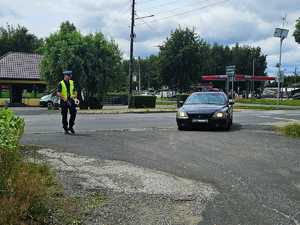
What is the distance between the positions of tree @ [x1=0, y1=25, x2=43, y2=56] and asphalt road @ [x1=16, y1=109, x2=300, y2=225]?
7549 cm

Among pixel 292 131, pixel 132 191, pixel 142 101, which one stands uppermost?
pixel 142 101

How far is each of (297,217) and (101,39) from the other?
31332 millimetres

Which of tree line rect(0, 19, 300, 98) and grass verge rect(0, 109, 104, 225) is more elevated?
tree line rect(0, 19, 300, 98)

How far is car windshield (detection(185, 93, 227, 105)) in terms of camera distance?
1583 centimetres

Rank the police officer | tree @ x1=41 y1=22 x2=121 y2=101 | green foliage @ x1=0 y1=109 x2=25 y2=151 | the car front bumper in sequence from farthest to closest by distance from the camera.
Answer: tree @ x1=41 y1=22 x2=121 y2=101 → the car front bumper → the police officer → green foliage @ x1=0 y1=109 x2=25 y2=151

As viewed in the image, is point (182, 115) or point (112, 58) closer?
point (182, 115)

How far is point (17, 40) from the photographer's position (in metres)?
85.2

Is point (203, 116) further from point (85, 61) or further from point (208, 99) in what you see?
point (85, 61)

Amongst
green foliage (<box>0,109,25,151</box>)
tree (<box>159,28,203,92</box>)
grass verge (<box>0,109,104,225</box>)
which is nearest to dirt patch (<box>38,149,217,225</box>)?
grass verge (<box>0,109,104,225</box>)

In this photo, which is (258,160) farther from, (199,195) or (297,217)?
(297,217)

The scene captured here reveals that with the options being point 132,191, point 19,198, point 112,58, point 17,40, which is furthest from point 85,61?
point 17,40

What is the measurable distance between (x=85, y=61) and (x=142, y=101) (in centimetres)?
534

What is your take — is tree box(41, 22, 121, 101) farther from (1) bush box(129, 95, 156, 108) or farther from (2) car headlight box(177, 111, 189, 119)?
(2) car headlight box(177, 111, 189, 119)

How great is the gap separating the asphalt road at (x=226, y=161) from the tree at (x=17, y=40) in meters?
75.5
